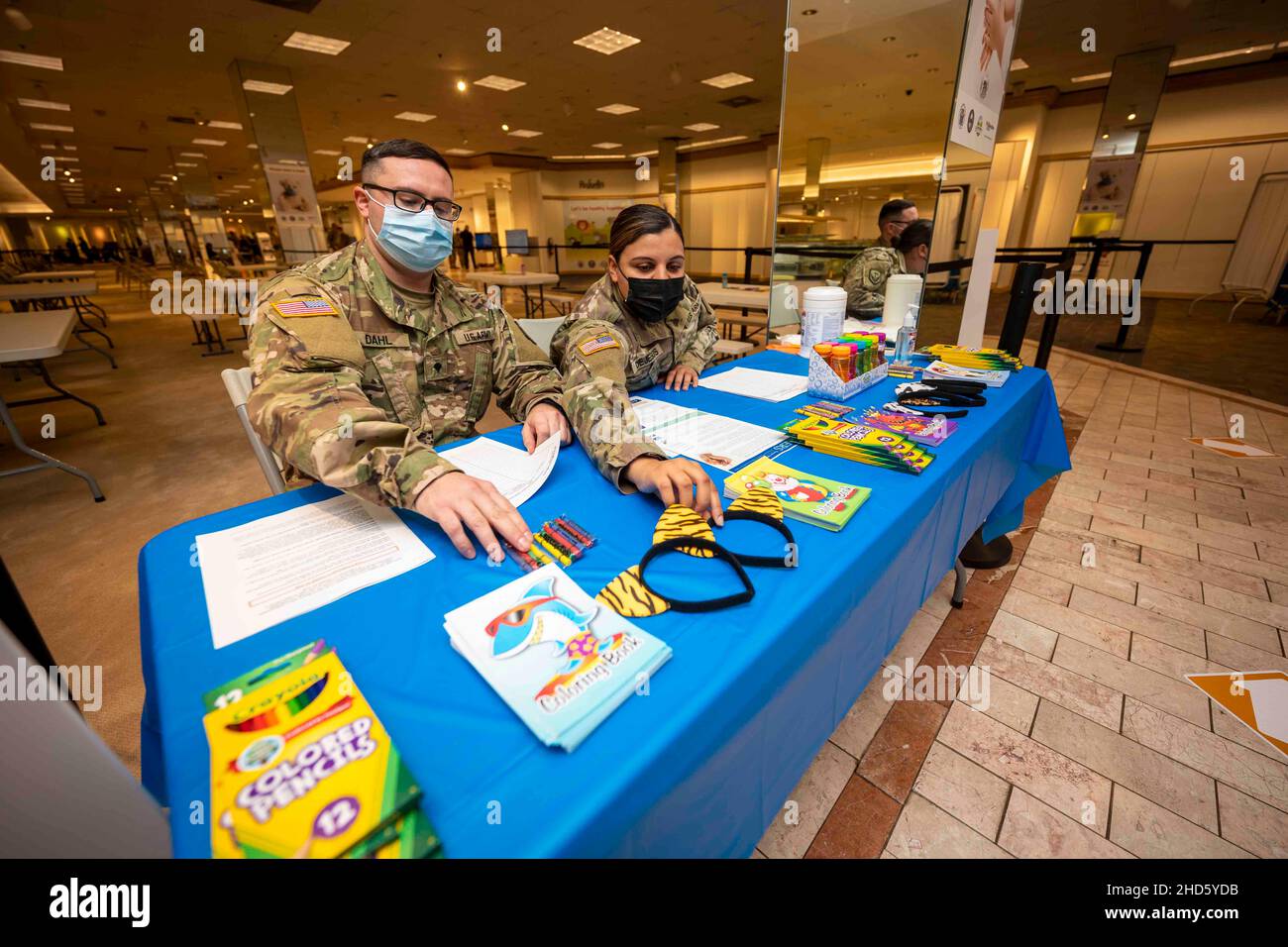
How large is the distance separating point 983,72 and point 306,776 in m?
3.61

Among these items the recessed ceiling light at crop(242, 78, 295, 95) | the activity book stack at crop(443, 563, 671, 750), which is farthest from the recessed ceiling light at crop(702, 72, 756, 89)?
the activity book stack at crop(443, 563, 671, 750)

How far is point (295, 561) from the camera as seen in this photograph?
2.47 ft

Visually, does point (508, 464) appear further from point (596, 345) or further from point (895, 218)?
point (895, 218)

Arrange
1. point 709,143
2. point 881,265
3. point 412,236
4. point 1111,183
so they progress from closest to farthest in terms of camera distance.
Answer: point 412,236 < point 881,265 < point 1111,183 < point 709,143

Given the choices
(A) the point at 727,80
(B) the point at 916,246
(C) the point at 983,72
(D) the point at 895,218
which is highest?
(A) the point at 727,80

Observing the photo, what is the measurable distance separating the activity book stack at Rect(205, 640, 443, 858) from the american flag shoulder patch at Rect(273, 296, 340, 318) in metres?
0.86

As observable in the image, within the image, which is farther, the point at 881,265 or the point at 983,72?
the point at 881,265

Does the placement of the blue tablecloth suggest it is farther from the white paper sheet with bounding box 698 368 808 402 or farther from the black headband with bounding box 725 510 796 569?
the white paper sheet with bounding box 698 368 808 402

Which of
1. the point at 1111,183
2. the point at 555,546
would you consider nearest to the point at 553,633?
the point at 555,546

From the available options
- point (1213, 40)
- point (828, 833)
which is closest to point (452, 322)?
point (828, 833)

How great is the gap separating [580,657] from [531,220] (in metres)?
18.0

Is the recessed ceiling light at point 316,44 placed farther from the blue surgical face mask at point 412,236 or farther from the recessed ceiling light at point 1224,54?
the recessed ceiling light at point 1224,54

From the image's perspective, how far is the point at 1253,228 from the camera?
8391 mm
